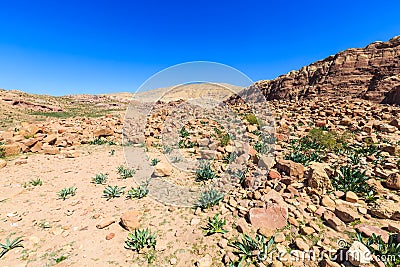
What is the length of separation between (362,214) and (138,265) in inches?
144

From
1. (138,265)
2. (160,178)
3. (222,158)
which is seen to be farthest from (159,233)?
(222,158)

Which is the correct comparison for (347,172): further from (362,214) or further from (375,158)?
(375,158)

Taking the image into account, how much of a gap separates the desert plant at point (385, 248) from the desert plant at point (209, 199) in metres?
2.25

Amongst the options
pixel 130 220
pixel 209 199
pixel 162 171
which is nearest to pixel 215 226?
pixel 209 199

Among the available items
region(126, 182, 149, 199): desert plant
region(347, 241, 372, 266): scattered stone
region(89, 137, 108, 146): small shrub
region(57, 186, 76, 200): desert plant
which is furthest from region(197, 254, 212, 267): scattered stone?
region(89, 137, 108, 146): small shrub

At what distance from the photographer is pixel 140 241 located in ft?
10.2

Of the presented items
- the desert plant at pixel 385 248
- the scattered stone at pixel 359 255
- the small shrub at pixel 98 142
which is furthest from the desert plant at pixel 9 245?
the small shrub at pixel 98 142

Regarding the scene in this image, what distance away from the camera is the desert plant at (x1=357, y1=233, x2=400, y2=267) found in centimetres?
246

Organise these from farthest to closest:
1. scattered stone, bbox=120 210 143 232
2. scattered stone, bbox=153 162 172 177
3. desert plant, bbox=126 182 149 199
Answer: scattered stone, bbox=153 162 172 177 → desert plant, bbox=126 182 149 199 → scattered stone, bbox=120 210 143 232

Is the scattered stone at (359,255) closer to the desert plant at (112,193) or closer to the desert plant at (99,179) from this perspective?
the desert plant at (112,193)

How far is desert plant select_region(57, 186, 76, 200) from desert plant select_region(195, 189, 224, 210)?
3.13 m

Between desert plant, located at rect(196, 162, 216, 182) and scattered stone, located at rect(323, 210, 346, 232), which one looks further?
desert plant, located at rect(196, 162, 216, 182)

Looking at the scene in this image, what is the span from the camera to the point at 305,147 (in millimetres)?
6891

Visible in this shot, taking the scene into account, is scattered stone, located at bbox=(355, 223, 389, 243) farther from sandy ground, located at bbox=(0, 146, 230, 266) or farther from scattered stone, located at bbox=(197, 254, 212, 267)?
scattered stone, located at bbox=(197, 254, 212, 267)
